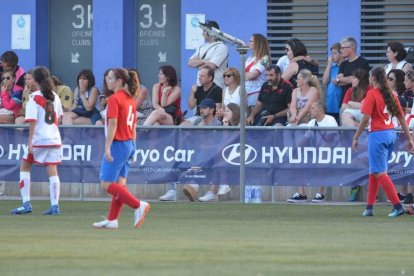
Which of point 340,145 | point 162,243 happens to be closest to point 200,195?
point 340,145

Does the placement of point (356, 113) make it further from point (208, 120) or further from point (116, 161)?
point (116, 161)

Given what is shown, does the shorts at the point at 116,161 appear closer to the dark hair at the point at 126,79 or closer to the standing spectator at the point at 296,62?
the dark hair at the point at 126,79

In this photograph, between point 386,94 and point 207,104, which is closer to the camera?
point 386,94

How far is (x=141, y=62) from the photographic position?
2788cm

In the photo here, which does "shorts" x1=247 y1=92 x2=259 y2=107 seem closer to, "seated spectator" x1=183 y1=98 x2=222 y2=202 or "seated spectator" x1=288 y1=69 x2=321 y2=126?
"seated spectator" x1=183 y1=98 x2=222 y2=202

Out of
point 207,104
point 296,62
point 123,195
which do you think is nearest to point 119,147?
point 123,195

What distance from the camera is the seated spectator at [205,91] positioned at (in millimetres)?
Result: 23484

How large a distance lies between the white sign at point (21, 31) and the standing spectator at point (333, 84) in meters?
6.56

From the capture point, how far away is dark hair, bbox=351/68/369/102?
72.4 feet

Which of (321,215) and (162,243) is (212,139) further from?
(162,243)

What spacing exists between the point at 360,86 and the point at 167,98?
3.28m

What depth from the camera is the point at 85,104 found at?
24.2 meters

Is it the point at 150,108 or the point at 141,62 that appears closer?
the point at 150,108

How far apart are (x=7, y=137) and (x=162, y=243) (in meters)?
9.04
